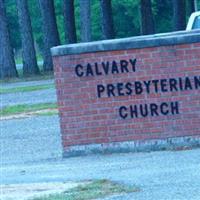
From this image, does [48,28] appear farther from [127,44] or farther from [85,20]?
[127,44]

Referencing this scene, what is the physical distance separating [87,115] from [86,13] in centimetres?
3590

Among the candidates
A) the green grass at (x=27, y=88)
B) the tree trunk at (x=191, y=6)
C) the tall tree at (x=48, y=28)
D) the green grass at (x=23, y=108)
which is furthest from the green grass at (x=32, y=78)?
the green grass at (x=23, y=108)

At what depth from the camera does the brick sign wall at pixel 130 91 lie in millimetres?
16906

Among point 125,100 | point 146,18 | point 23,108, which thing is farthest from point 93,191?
point 146,18

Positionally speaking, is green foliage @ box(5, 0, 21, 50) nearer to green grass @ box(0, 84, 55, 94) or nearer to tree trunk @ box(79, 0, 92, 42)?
tree trunk @ box(79, 0, 92, 42)

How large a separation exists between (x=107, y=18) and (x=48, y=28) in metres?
3.57

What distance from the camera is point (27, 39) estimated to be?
52.4 meters

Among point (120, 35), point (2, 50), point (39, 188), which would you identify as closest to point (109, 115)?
point (39, 188)

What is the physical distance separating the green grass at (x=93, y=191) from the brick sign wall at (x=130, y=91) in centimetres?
371

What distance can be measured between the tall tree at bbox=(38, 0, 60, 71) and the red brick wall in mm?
35376

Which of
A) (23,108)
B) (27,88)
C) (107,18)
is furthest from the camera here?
(107,18)

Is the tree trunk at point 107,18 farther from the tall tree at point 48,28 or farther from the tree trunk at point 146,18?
the tall tree at point 48,28

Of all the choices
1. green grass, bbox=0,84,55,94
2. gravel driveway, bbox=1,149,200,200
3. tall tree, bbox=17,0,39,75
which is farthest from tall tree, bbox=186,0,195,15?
gravel driveway, bbox=1,149,200,200

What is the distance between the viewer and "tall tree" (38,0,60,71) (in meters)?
52.7
